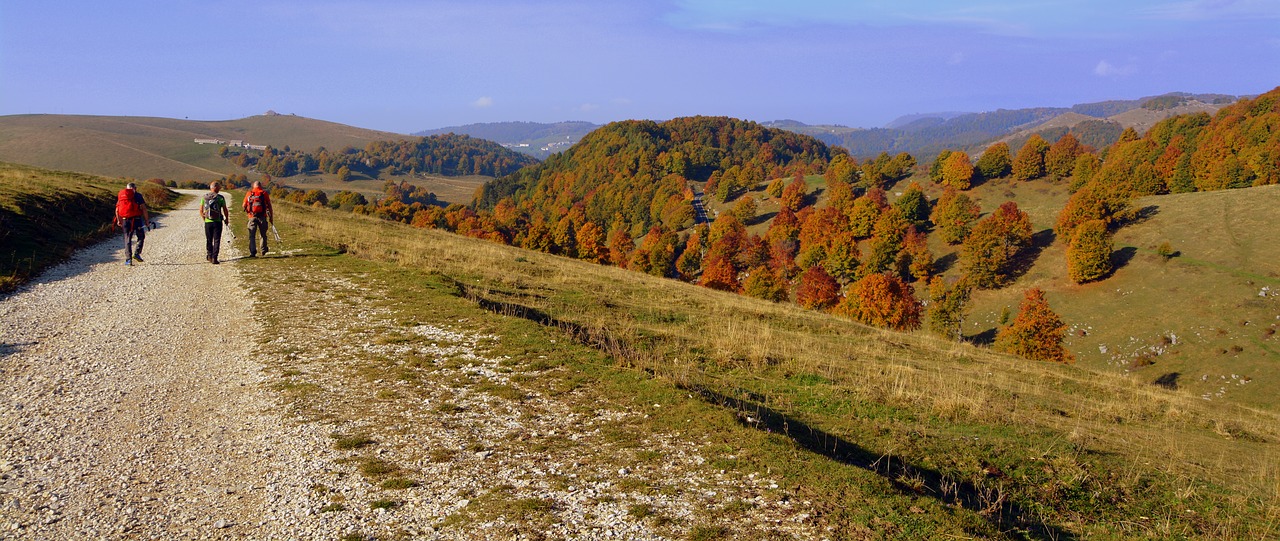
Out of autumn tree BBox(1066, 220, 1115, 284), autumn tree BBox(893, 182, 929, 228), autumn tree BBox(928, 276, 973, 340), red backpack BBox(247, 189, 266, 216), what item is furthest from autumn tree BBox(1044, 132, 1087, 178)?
red backpack BBox(247, 189, 266, 216)

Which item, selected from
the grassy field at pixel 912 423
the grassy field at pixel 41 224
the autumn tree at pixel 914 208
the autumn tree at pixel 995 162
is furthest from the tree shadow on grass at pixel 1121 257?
the grassy field at pixel 41 224

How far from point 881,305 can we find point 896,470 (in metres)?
76.7

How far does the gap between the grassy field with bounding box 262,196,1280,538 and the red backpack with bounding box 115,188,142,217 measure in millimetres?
5025

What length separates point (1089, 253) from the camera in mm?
83312

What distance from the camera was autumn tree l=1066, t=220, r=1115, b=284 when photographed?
272 ft

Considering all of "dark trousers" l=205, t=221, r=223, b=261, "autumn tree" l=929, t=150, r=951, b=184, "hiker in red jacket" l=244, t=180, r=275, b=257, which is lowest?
"dark trousers" l=205, t=221, r=223, b=261

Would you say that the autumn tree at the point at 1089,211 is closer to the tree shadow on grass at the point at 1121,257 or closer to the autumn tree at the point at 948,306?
the tree shadow on grass at the point at 1121,257

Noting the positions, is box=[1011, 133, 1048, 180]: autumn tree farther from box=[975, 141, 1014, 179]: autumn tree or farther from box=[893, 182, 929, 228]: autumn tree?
box=[893, 182, 929, 228]: autumn tree

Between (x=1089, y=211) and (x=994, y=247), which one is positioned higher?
(x=1089, y=211)

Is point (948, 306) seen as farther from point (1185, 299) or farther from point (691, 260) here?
point (691, 260)

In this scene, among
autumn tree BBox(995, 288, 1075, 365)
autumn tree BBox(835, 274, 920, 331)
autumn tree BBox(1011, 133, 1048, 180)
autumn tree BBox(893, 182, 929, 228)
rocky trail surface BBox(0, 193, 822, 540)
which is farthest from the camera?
autumn tree BBox(1011, 133, 1048, 180)

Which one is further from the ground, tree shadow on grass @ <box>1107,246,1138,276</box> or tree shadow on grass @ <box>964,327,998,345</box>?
tree shadow on grass @ <box>1107,246,1138,276</box>

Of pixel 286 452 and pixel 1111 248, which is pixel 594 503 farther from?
pixel 1111 248

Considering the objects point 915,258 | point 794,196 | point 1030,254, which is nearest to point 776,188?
point 794,196
